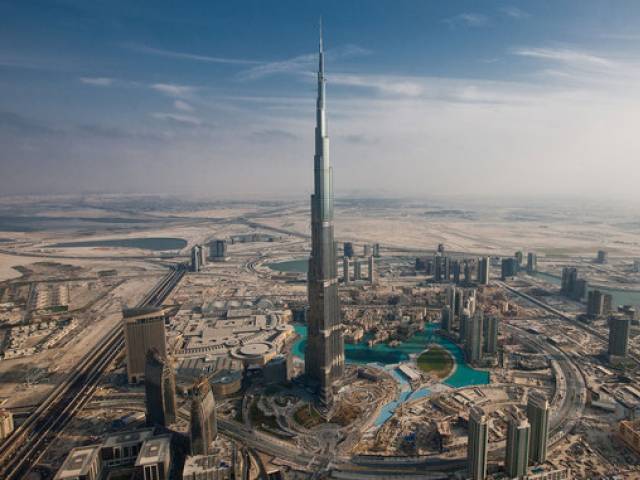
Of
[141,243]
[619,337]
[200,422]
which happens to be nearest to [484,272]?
[619,337]

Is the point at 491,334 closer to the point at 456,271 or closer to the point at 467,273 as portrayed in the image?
the point at 467,273

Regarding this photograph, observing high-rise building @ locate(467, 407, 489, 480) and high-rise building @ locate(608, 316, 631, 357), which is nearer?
high-rise building @ locate(467, 407, 489, 480)

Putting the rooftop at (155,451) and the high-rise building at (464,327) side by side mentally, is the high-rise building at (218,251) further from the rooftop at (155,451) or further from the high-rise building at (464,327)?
the rooftop at (155,451)

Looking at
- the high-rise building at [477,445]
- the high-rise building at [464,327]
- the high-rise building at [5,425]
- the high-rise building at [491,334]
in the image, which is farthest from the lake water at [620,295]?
the high-rise building at [5,425]

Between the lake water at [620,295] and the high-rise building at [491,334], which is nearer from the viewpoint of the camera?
the high-rise building at [491,334]

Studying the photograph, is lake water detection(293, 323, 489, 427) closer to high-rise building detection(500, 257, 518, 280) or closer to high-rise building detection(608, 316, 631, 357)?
high-rise building detection(608, 316, 631, 357)

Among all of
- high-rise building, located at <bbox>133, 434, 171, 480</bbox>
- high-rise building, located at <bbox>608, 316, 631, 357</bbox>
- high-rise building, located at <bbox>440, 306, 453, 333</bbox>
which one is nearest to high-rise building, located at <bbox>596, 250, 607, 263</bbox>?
high-rise building, located at <bbox>608, 316, 631, 357</bbox>
